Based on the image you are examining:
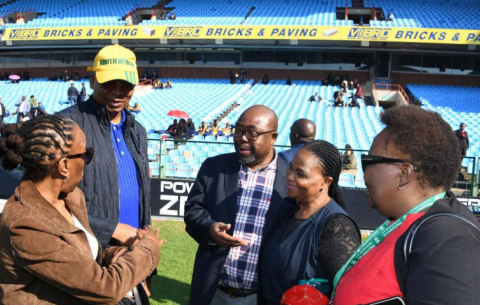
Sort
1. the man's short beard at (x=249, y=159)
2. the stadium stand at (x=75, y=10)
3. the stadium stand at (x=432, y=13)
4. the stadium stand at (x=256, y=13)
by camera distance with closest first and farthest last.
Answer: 1. the man's short beard at (x=249, y=159)
2. the stadium stand at (x=432, y=13)
3. the stadium stand at (x=256, y=13)
4. the stadium stand at (x=75, y=10)

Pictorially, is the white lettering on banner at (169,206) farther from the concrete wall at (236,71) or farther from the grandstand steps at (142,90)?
the concrete wall at (236,71)

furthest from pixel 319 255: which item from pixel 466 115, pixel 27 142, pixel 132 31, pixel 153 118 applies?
pixel 132 31

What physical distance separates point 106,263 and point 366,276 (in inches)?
50.9

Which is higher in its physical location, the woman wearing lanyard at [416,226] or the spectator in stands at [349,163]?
the woman wearing lanyard at [416,226]

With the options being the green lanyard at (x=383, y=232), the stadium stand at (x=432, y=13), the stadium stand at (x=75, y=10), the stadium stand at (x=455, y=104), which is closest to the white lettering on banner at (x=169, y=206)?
the green lanyard at (x=383, y=232)

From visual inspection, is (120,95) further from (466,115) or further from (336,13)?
(336,13)

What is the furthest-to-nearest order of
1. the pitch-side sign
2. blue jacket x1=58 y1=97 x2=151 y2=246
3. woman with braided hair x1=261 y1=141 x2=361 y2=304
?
the pitch-side sign → blue jacket x1=58 y1=97 x2=151 y2=246 → woman with braided hair x1=261 y1=141 x2=361 y2=304

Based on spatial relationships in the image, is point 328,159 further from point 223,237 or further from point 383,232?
point 383,232

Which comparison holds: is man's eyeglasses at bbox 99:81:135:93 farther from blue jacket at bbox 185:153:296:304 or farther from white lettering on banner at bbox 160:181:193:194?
white lettering on banner at bbox 160:181:193:194

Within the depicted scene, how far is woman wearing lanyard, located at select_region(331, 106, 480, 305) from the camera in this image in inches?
46.3

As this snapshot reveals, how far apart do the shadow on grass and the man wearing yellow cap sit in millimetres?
2193

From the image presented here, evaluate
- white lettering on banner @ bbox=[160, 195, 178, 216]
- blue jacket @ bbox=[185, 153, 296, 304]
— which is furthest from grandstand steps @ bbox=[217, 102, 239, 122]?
blue jacket @ bbox=[185, 153, 296, 304]

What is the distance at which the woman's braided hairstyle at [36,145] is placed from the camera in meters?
1.82

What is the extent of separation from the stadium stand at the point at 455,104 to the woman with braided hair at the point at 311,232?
12483 mm
